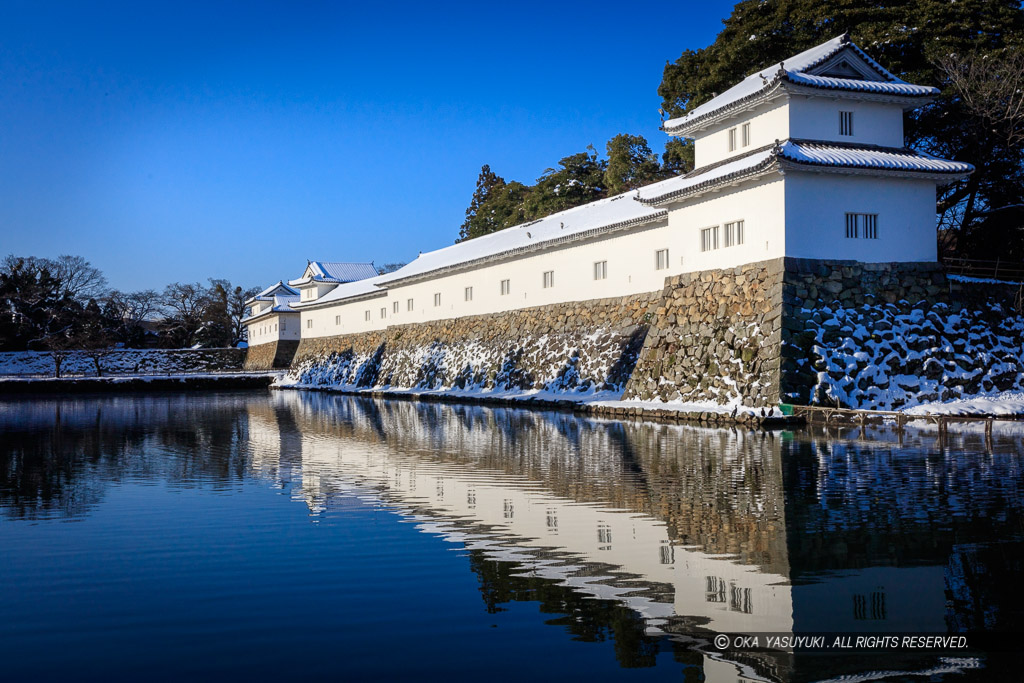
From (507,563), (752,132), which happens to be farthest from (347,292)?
(507,563)

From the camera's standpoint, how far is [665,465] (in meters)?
11.2

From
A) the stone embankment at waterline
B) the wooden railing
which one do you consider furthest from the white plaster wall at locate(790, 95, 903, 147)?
the wooden railing

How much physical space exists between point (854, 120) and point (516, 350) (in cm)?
1377

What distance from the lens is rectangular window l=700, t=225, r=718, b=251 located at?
20906 millimetres

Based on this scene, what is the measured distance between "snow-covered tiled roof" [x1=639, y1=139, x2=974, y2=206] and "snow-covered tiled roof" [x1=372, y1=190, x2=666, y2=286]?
11.8ft

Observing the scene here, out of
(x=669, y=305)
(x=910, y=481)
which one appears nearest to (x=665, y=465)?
(x=910, y=481)

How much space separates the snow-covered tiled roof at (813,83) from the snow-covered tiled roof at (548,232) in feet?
11.6

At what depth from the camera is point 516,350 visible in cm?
3036

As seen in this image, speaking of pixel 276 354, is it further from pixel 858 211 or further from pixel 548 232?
pixel 858 211

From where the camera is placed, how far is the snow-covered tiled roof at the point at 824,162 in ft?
59.7

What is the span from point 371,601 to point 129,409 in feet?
86.5

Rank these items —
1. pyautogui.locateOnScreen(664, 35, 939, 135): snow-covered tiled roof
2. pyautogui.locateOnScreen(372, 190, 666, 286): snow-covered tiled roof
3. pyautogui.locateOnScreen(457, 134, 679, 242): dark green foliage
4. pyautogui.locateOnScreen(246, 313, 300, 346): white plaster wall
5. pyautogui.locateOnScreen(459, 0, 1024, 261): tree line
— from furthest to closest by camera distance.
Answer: pyautogui.locateOnScreen(246, 313, 300, 346): white plaster wall < pyautogui.locateOnScreen(457, 134, 679, 242): dark green foliage < pyautogui.locateOnScreen(372, 190, 666, 286): snow-covered tiled roof < pyautogui.locateOnScreen(459, 0, 1024, 261): tree line < pyautogui.locateOnScreen(664, 35, 939, 135): snow-covered tiled roof

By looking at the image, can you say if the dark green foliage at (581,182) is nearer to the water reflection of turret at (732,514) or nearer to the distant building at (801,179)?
the distant building at (801,179)

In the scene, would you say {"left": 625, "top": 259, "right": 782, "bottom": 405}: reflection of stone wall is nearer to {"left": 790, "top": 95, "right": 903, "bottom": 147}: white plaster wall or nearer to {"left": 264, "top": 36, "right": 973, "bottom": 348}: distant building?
{"left": 264, "top": 36, "right": 973, "bottom": 348}: distant building
